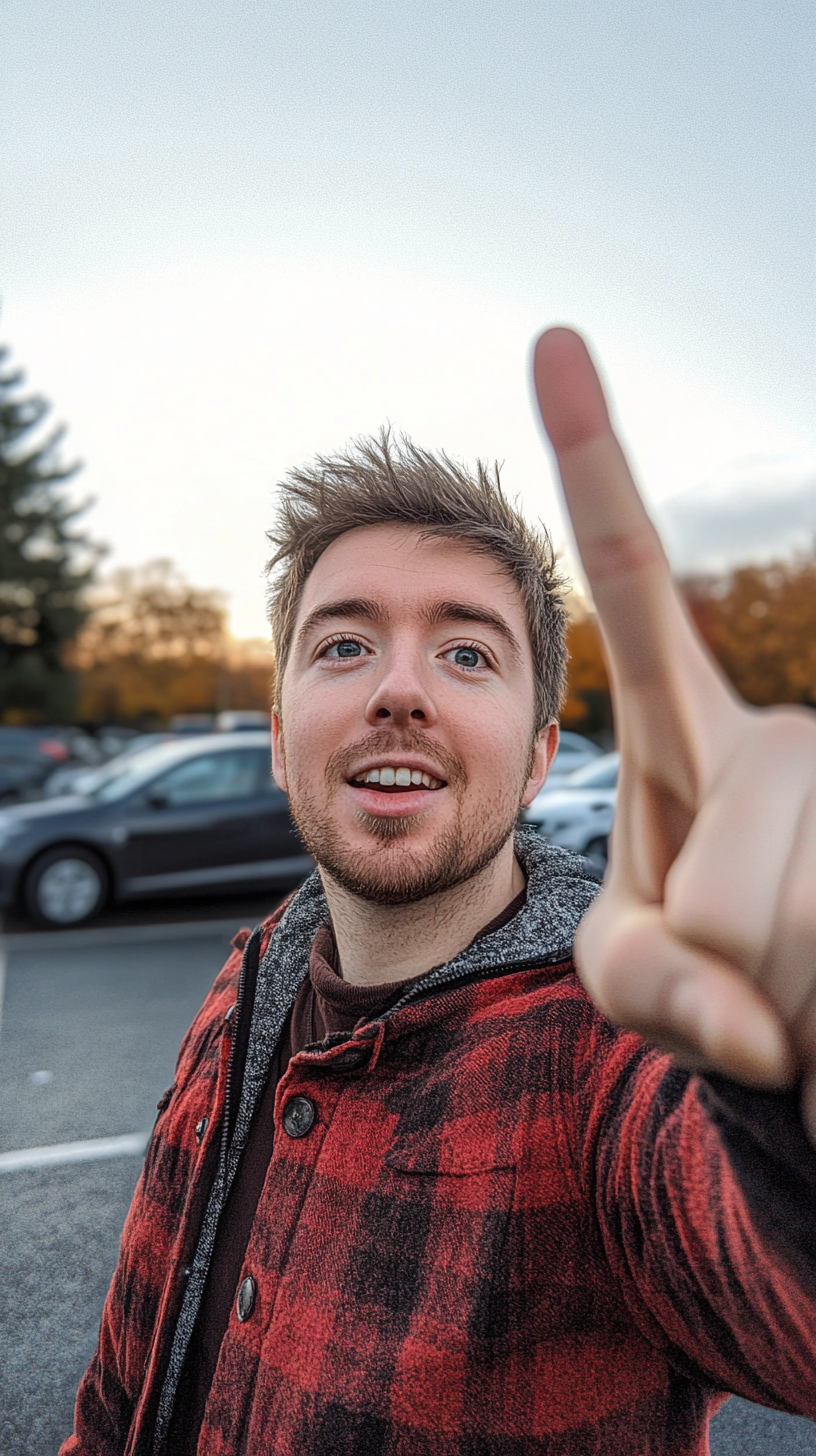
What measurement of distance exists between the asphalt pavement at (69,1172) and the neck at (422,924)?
1.33m

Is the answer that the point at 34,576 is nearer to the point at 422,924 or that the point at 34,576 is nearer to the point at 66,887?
the point at 66,887

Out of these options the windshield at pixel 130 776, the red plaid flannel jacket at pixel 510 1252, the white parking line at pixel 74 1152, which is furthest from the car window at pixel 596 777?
the red plaid flannel jacket at pixel 510 1252

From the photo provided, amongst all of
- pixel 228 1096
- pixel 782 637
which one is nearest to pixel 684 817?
pixel 228 1096

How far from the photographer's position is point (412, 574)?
138 cm

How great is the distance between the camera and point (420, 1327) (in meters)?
1.04

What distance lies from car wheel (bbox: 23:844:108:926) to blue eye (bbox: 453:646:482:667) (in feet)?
23.0

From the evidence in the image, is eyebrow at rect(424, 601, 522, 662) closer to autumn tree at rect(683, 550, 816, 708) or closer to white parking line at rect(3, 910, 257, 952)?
white parking line at rect(3, 910, 257, 952)

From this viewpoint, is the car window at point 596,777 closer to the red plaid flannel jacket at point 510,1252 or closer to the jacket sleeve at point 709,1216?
the red plaid flannel jacket at point 510,1252

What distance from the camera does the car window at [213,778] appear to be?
320 inches

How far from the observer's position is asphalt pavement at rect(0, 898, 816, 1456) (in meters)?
2.08

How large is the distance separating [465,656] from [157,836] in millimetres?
7008

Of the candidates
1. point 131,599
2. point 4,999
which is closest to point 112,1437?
point 4,999

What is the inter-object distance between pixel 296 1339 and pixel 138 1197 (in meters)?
0.54

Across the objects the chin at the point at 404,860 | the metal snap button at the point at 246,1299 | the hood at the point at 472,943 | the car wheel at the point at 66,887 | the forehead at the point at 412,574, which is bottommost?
the car wheel at the point at 66,887
